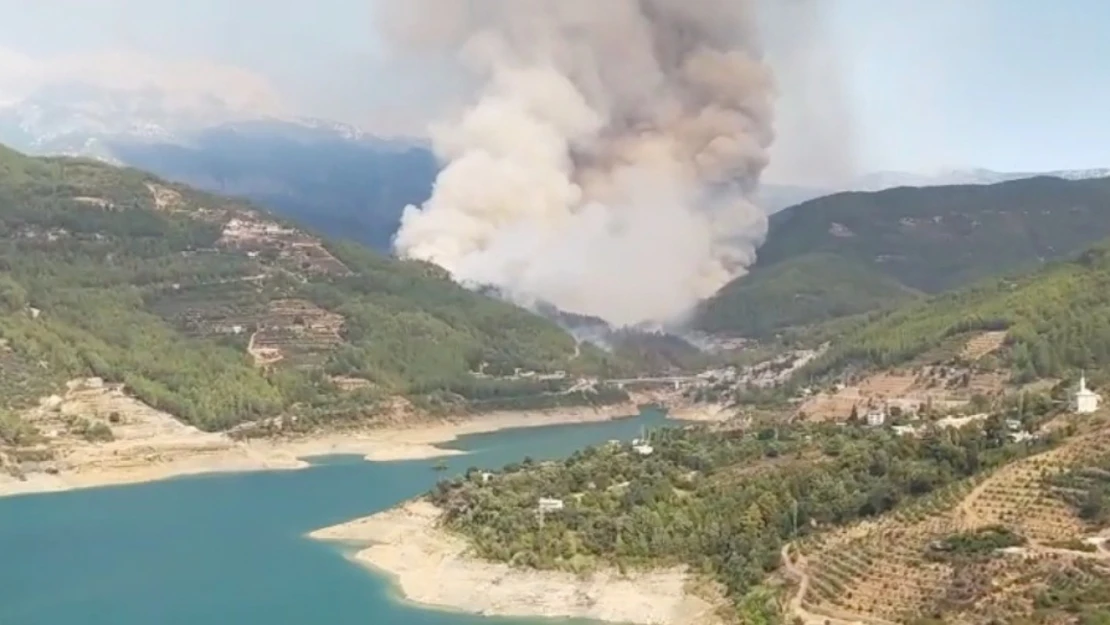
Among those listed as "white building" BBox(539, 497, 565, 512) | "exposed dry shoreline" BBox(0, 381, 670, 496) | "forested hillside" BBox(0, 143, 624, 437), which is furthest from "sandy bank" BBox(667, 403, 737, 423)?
"white building" BBox(539, 497, 565, 512)

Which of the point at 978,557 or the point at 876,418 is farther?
the point at 876,418

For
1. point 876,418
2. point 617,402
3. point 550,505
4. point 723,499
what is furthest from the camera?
point 617,402

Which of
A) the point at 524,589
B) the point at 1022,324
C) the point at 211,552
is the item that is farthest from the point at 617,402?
the point at 524,589

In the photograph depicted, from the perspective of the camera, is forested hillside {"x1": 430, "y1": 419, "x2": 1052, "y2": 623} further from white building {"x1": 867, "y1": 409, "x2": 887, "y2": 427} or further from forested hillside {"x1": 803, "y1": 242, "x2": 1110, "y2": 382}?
forested hillside {"x1": 803, "y1": 242, "x2": 1110, "y2": 382}

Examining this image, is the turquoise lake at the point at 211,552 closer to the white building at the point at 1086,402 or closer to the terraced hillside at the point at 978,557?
the terraced hillside at the point at 978,557

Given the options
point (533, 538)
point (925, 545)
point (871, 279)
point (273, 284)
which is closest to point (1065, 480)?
point (925, 545)

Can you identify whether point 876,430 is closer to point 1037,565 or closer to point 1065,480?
point 1065,480

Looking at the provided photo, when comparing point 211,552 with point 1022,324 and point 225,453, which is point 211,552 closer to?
point 225,453
